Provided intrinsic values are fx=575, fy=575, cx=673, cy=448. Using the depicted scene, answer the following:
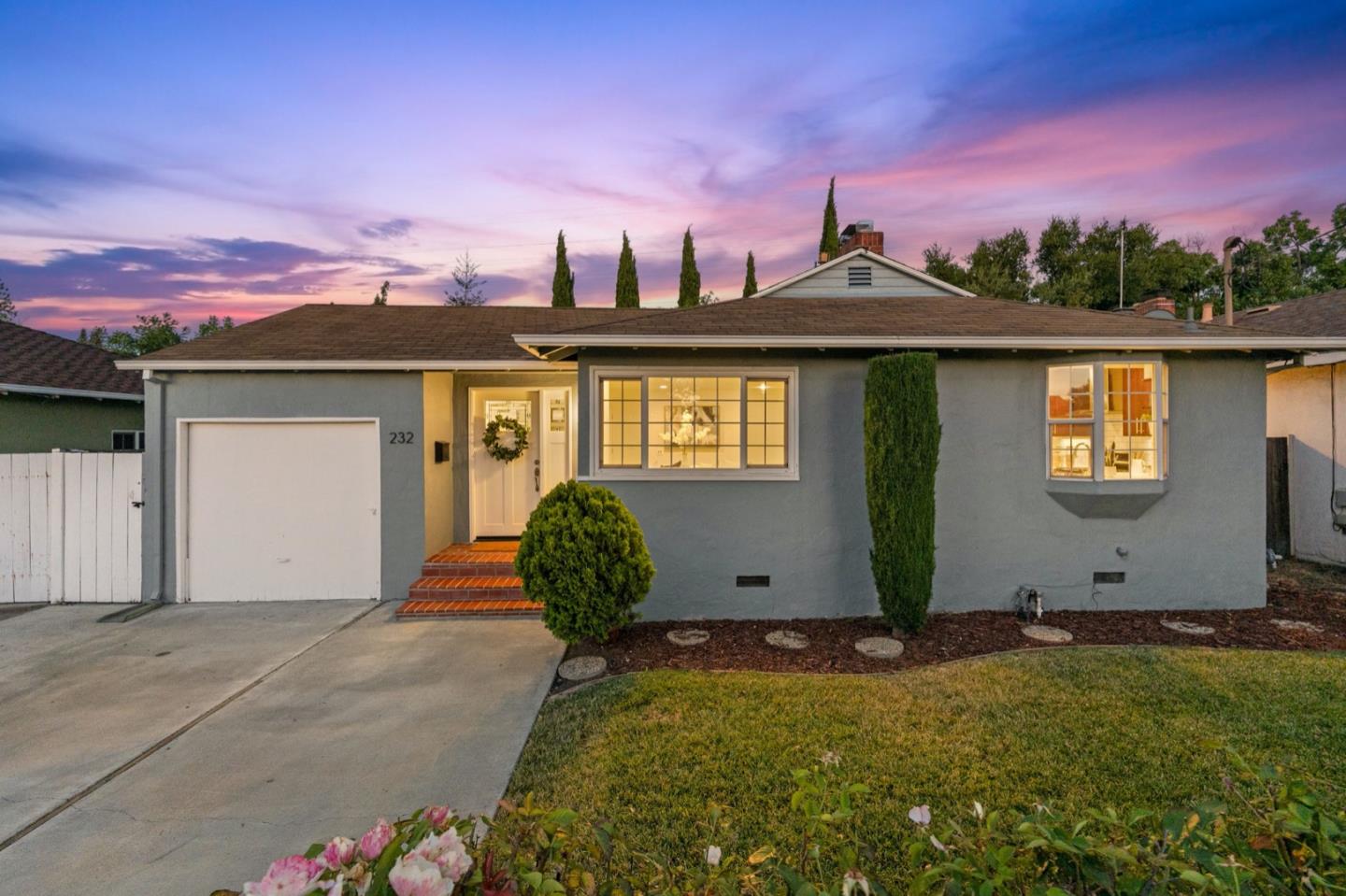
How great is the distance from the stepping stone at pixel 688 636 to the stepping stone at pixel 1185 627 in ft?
15.0

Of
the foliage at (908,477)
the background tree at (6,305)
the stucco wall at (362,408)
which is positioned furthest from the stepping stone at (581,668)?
the background tree at (6,305)

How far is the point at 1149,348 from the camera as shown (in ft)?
19.1

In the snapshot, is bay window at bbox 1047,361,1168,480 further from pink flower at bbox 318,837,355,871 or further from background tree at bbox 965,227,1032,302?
background tree at bbox 965,227,1032,302

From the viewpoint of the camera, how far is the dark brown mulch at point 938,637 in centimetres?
497

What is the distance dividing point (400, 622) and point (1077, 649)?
650 cm

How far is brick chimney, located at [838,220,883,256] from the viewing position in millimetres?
9305

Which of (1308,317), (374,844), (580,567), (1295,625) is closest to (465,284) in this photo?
(580,567)

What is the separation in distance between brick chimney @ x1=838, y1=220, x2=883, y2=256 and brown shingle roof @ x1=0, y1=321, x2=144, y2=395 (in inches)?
475

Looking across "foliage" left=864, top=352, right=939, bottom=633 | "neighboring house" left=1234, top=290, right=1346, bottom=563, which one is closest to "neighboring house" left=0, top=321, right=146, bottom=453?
"foliage" left=864, top=352, right=939, bottom=633

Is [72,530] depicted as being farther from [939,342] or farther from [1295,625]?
[1295,625]

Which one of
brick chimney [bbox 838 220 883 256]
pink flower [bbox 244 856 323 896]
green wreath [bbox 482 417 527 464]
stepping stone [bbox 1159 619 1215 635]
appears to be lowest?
stepping stone [bbox 1159 619 1215 635]

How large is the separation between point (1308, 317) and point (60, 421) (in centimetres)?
2064

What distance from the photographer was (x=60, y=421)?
9.10m

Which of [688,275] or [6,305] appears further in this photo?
[6,305]
